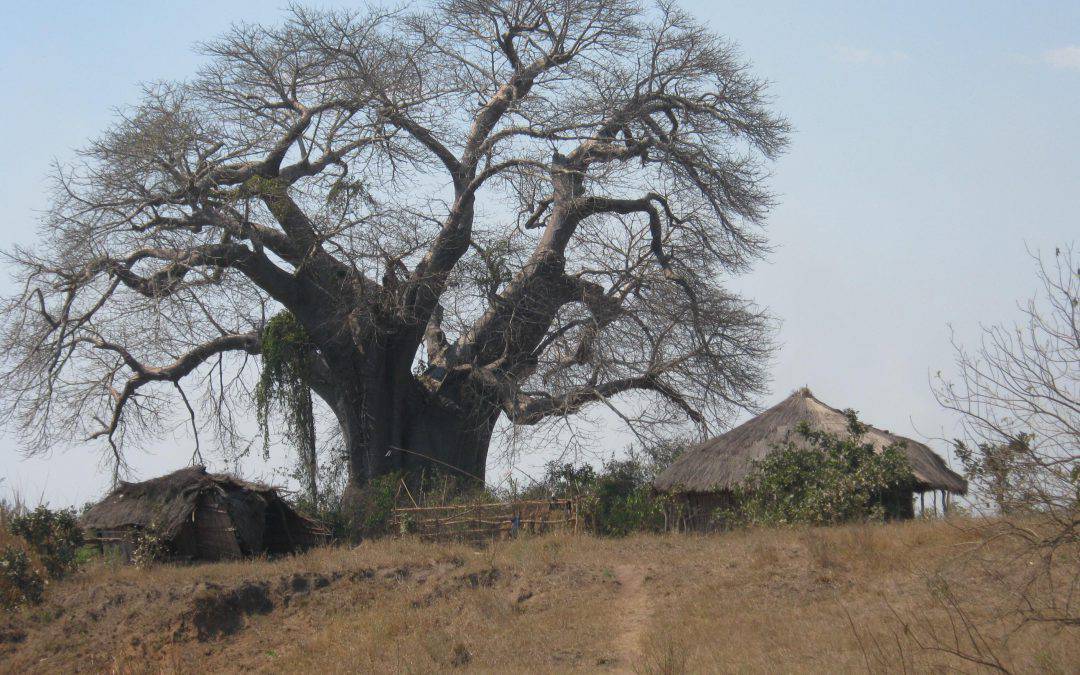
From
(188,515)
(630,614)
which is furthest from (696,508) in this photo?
(188,515)

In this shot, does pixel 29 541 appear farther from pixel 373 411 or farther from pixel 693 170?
pixel 693 170

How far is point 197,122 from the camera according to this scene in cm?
1452

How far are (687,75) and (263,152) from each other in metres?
6.49

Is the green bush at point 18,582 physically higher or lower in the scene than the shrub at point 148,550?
lower

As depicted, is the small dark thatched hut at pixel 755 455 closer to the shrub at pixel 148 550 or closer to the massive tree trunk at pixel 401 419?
the massive tree trunk at pixel 401 419

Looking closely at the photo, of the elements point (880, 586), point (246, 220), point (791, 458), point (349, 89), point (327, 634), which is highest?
point (349, 89)

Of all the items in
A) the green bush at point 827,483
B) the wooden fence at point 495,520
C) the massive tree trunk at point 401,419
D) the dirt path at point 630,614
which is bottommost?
the dirt path at point 630,614

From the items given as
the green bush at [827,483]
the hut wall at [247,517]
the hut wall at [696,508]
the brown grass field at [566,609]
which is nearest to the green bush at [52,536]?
the brown grass field at [566,609]

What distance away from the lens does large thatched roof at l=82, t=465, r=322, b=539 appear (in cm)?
1371

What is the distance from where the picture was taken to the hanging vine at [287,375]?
16406mm

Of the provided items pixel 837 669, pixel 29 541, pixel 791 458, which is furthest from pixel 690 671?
pixel 29 541

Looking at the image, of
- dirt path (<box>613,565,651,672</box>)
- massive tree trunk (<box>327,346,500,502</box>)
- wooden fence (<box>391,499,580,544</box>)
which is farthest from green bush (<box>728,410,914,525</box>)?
massive tree trunk (<box>327,346,500,502</box>)

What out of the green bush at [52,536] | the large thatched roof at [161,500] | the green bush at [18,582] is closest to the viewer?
the green bush at [18,582]

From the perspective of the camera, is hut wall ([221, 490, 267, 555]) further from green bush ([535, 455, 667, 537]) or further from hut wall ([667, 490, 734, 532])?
hut wall ([667, 490, 734, 532])
